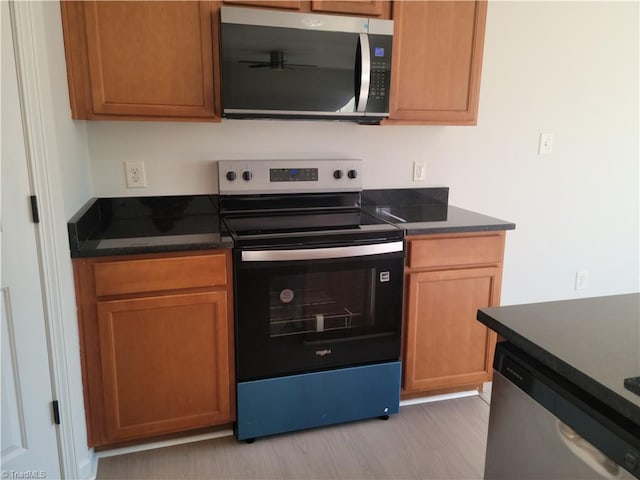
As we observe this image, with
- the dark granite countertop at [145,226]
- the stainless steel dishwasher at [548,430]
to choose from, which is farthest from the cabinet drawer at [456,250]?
the stainless steel dishwasher at [548,430]

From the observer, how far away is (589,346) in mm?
970

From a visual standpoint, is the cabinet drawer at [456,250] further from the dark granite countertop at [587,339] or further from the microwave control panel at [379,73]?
the dark granite countertop at [587,339]

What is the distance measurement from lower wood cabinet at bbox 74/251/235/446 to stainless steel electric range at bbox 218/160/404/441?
88 millimetres

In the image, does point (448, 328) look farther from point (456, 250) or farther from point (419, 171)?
point (419, 171)

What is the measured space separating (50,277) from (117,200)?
0.73m

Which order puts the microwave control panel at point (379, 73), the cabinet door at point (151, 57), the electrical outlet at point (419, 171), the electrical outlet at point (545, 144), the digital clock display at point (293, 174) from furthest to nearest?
the electrical outlet at point (545, 144)
the electrical outlet at point (419, 171)
the digital clock display at point (293, 174)
the microwave control panel at point (379, 73)
the cabinet door at point (151, 57)

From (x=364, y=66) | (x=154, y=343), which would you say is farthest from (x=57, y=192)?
(x=364, y=66)

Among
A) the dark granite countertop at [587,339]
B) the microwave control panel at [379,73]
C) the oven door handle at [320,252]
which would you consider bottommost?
the oven door handle at [320,252]

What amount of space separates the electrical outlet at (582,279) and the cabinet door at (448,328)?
1.16 metres

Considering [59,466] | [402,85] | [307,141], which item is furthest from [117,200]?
[402,85]

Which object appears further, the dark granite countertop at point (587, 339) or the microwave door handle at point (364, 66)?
the microwave door handle at point (364, 66)

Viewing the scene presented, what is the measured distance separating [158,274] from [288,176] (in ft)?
2.77

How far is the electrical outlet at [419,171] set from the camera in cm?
262

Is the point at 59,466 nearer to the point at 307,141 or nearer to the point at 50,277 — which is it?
the point at 50,277
